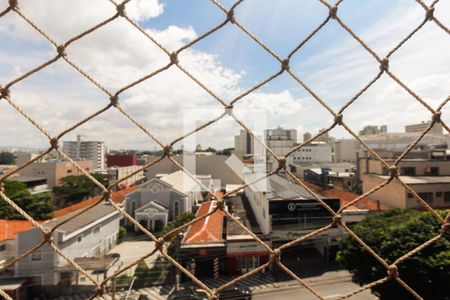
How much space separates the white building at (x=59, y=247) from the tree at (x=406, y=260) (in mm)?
3984

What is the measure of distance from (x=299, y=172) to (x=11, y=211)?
9462 mm

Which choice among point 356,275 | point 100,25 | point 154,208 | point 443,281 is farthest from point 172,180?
Answer: point 100,25

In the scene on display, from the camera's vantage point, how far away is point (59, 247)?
15.8ft

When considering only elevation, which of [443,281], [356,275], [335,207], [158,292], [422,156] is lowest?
[158,292]

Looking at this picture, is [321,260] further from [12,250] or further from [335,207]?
[12,250]

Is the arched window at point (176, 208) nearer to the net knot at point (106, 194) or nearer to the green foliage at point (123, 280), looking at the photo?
the green foliage at point (123, 280)

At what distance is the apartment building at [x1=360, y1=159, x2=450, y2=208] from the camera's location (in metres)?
7.33

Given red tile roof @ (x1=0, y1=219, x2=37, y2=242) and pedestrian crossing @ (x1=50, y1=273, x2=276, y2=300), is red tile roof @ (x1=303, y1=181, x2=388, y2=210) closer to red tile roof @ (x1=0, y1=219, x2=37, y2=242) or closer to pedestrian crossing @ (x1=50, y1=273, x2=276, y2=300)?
pedestrian crossing @ (x1=50, y1=273, x2=276, y2=300)

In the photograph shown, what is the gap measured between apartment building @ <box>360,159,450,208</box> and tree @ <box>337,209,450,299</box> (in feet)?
10.0

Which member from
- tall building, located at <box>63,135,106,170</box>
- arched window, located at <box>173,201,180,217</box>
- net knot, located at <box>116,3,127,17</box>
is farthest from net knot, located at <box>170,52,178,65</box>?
tall building, located at <box>63,135,106,170</box>

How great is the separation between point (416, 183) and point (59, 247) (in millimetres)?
8002

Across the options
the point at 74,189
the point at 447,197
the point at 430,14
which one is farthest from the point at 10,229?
the point at 447,197

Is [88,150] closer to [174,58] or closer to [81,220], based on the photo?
[81,220]

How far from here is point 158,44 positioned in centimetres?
78
